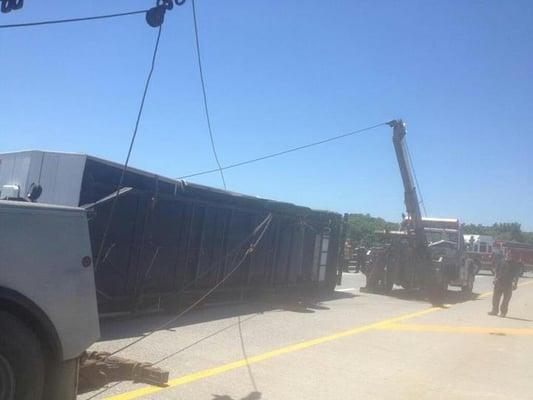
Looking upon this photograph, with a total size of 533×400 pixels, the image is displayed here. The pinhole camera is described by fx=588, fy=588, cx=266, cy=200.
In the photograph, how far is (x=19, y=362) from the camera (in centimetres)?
395

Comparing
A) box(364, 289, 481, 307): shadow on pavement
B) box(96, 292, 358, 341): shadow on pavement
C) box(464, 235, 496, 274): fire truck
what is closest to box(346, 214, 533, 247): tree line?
box(464, 235, 496, 274): fire truck

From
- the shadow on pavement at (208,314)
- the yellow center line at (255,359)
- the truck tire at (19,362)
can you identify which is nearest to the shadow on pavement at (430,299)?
the shadow on pavement at (208,314)

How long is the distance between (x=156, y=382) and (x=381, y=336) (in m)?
5.19

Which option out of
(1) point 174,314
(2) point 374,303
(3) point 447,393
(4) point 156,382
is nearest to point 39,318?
(4) point 156,382

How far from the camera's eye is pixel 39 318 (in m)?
4.08

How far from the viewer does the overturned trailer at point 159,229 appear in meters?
9.00

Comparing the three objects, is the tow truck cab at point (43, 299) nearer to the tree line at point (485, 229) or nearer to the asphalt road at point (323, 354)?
the asphalt road at point (323, 354)

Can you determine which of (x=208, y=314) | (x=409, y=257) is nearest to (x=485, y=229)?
(x=409, y=257)

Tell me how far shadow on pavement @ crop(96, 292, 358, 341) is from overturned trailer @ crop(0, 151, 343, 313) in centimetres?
23

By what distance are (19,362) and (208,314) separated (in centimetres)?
735

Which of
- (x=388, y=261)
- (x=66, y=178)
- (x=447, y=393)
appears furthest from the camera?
(x=388, y=261)

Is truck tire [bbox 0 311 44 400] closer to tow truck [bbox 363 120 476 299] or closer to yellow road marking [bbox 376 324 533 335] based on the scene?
yellow road marking [bbox 376 324 533 335]

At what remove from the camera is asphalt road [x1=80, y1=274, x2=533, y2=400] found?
6.40m

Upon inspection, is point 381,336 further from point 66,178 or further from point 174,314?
point 66,178
